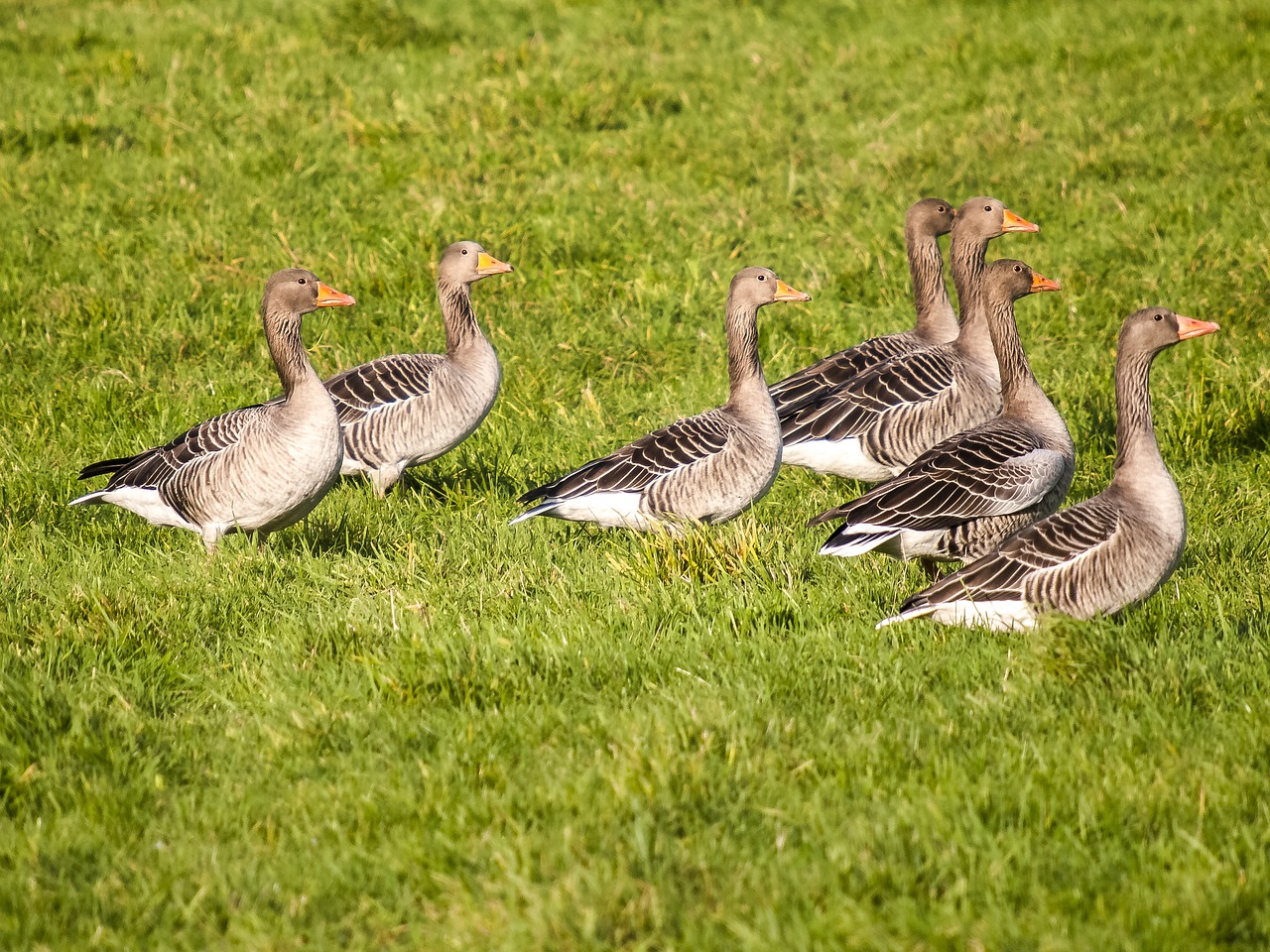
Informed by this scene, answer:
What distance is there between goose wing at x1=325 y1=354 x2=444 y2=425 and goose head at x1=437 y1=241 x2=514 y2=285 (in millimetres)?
712

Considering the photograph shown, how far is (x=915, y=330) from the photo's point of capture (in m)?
9.43

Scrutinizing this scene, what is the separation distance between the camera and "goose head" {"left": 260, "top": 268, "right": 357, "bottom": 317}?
743 cm

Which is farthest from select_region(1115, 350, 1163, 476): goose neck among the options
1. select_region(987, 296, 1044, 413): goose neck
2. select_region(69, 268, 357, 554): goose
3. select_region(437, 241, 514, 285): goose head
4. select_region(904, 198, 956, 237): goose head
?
select_region(437, 241, 514, 285): goose head

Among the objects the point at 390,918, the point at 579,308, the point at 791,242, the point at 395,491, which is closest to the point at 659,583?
the point at 390,918

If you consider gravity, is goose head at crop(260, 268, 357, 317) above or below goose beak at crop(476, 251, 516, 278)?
above

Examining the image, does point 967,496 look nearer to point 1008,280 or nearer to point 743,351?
point 1008,280

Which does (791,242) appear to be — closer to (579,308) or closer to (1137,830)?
(579,308)

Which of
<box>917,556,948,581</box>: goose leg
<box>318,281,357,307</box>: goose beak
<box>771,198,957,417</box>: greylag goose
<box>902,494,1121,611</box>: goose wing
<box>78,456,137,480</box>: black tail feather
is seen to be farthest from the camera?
<box>771,198,957,417</box>: greylag goose

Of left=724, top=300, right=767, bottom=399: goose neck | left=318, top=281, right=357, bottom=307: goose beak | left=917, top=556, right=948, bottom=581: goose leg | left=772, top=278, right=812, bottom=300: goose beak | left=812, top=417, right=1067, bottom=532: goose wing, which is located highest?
left=318, top=281, right=357, bottom=307: goose beak

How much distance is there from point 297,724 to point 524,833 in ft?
3.88

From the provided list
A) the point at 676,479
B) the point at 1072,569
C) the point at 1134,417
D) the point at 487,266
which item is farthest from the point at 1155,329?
the point at 487,266

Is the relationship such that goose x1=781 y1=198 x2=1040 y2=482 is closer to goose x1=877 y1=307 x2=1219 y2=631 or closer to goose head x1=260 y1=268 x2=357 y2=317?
goose x1=877 y1=307 x2=1219 y2=631

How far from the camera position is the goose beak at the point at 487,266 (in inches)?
362

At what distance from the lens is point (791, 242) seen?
11523mm
